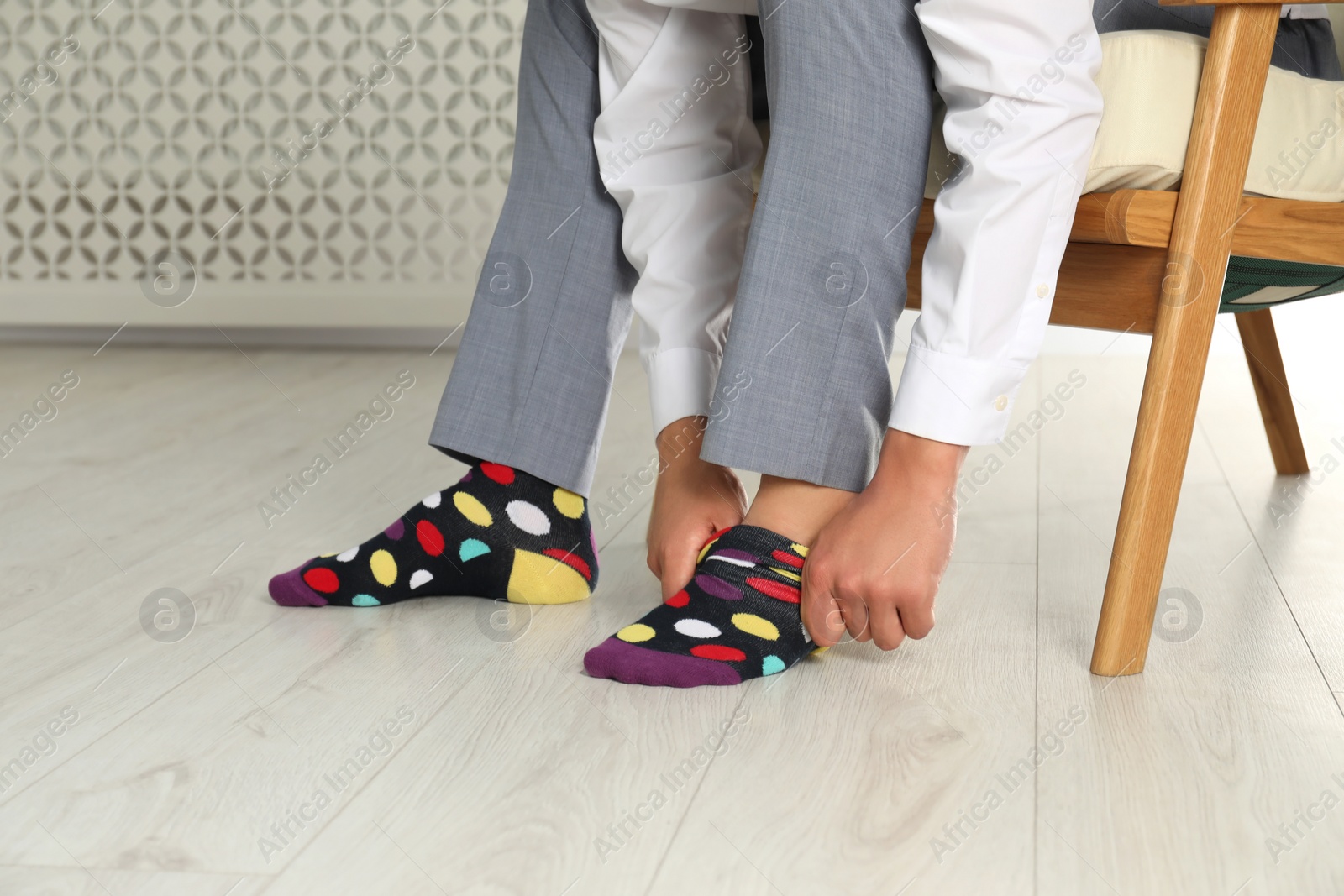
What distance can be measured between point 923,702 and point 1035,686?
0.08 metres

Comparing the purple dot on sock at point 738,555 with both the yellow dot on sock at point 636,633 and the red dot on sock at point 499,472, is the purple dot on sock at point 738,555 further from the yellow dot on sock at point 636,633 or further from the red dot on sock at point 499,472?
the red dot on sock at point 499,472

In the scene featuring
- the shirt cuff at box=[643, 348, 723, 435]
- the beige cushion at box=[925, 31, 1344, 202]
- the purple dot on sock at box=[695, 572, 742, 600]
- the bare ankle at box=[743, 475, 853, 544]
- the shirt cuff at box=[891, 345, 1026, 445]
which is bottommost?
the purple dot on sock at box=[695, 572, 742, 600]

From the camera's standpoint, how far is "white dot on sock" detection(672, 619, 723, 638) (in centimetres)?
68

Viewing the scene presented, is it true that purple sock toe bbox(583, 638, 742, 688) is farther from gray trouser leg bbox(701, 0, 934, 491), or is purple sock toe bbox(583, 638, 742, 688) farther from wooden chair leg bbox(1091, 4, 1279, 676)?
wooden chair leg bbox(1091, 4, 1279, 676)

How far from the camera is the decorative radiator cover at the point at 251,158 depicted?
207 cm

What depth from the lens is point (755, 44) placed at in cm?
84

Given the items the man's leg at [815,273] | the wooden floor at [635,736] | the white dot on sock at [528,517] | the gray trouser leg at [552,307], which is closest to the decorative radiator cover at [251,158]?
the wooden floor at [635,736]

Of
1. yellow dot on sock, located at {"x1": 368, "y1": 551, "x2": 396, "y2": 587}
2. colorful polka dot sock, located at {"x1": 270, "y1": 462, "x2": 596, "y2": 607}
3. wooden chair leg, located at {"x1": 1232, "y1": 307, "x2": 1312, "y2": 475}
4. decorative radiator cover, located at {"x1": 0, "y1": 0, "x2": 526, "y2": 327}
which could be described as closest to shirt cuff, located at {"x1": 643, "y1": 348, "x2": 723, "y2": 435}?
colorful polka dot sock, located at {"x1": 270, "y1": 462, "x2": 596, "y2": 607}

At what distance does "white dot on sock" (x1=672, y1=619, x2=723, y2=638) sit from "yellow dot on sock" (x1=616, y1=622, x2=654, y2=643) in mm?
17

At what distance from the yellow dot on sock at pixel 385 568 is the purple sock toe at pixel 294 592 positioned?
0.05m

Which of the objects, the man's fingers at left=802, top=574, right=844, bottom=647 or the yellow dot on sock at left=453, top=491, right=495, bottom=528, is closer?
the man's fingers at left=802, top=574, right=844, bottom=647

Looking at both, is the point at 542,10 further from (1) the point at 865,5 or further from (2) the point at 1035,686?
(2) the point at 1035,686

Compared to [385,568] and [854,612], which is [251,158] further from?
[854,612]

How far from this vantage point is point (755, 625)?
685 millimetres
